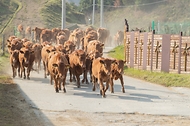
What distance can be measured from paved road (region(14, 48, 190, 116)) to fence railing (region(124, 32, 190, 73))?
2.74 m

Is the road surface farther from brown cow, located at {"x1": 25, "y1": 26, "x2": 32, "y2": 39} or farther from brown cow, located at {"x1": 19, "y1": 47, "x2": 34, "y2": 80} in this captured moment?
brown cow, located at {"x1": 25, "y1": 26, "x2": 32, "y2": 39}

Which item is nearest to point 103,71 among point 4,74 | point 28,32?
point 4,74

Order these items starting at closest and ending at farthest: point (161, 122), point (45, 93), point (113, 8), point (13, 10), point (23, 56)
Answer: point (161, 122) < point (45, 93) < point (23, 56) < point (13, 10) < point (113, 8)

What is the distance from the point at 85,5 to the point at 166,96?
8163 centimetres

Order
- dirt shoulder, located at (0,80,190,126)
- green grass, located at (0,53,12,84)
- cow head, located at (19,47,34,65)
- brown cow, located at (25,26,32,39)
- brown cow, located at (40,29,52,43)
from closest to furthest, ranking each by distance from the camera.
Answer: dirt shoulder, located at (0,80,190,126) < green grass, located at (0,53,12,84) < cow head, located at (19,47,34,65) < brown cow, located at (40,29,52,43) < brown cow, located at (25,26,32,39)

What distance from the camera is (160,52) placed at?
24344mm

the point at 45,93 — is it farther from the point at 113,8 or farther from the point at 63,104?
the point at 113,8

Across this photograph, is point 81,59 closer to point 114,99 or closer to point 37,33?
point 114,99

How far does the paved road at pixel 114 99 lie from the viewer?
47.4 ft

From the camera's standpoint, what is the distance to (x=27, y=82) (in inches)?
814

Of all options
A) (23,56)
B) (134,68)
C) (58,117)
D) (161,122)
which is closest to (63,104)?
(58,117)

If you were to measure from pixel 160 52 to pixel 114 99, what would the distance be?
28.4 feet

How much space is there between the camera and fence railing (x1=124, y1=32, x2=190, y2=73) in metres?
22.9

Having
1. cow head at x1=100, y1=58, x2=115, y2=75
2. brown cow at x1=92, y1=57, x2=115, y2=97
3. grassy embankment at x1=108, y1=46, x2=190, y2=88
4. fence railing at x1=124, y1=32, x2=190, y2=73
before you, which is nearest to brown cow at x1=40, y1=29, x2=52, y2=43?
fence railing at x1=124, y1=32, x2=190, y2=73
